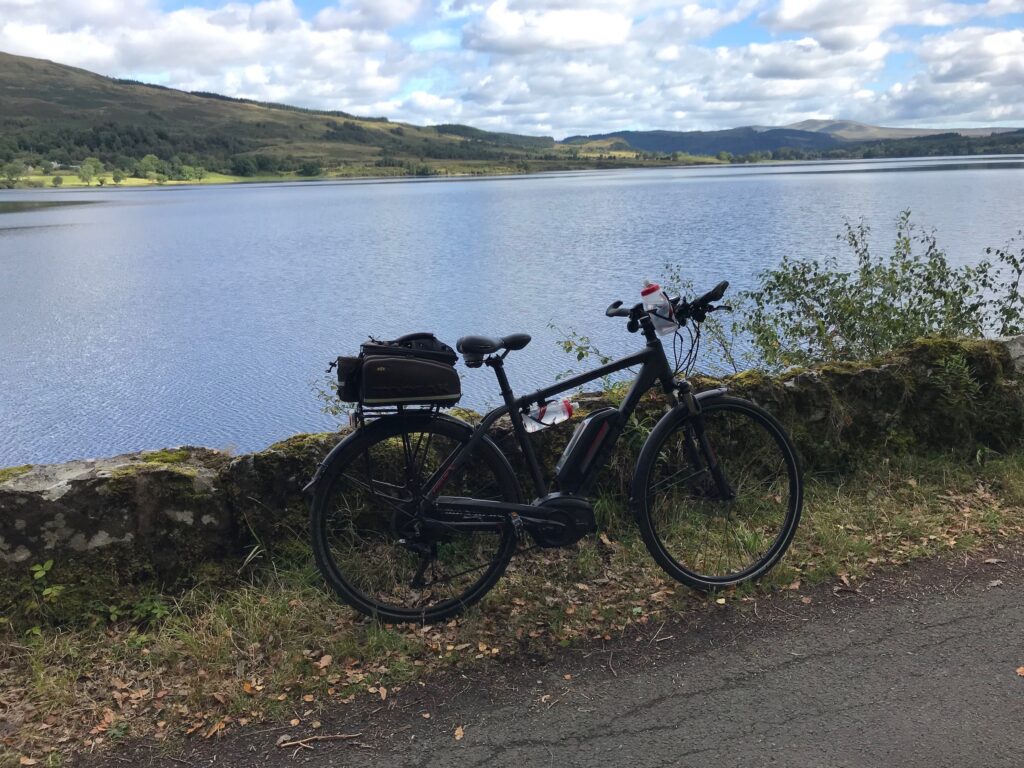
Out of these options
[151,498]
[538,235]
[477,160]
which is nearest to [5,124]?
[477,160]

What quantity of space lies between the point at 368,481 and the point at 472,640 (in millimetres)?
948

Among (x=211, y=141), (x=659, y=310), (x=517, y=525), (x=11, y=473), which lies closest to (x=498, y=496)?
(x=517, y=525)

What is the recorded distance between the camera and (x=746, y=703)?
3137 mm

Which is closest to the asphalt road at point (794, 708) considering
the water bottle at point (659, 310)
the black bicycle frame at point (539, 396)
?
the black bicycle frame at point (539, 396)

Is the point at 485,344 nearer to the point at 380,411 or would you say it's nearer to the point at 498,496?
the point at 380,411

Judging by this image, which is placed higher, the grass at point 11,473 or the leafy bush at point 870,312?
the leafy bush at point 870,312

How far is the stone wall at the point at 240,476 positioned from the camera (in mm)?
3850

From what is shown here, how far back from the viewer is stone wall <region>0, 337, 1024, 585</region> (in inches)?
152

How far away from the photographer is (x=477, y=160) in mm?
140125

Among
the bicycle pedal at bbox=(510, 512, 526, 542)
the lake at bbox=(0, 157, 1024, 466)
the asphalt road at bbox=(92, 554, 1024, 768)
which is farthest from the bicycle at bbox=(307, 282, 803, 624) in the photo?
the lake at bbox=(0, 157, 1024, 466)

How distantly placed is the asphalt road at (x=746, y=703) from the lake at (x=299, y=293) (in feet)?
26.4

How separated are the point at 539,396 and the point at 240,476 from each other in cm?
167

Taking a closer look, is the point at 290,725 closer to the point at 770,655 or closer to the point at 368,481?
the point at 368,481

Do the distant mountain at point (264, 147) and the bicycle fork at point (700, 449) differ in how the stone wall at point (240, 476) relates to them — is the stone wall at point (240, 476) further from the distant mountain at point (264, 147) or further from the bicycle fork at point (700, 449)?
the distant mountain at point (264, 147)
